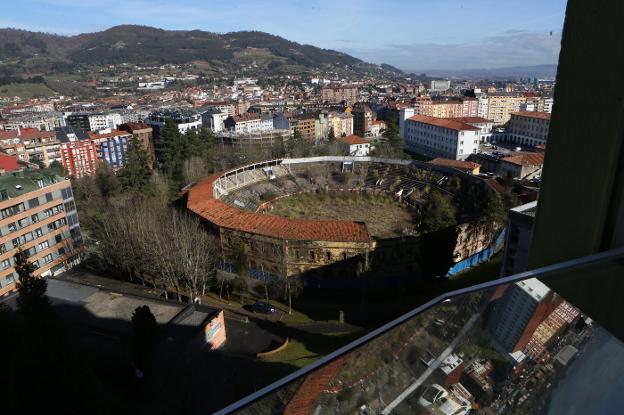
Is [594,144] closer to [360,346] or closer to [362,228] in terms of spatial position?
[360,346]

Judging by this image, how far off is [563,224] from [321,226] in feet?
37.3

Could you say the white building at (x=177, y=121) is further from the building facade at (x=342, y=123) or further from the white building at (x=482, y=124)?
the white building at (x=482, y=124)

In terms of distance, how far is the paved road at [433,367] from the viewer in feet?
2.90

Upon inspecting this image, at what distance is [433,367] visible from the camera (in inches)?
36.7

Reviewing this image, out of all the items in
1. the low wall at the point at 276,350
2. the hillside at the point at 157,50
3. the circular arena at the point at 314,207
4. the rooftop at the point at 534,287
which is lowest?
the low wall at the point at 276,350

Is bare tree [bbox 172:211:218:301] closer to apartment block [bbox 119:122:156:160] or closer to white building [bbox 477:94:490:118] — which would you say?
apartment block [bbox 119:122:156:160]

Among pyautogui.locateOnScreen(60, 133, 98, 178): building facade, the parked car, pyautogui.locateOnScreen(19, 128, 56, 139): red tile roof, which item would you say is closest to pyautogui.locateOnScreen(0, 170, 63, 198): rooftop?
the parked car

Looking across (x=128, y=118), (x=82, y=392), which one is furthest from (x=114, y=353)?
(x=128, y=118)

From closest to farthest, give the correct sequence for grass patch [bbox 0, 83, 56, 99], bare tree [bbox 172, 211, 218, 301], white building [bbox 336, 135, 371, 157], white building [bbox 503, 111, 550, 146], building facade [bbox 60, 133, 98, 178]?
bare tree [bbox 172, 211, 218, 301] → building facade [bbox 60, 133, 98, 178] → white building [bbox 336, 135, 371, 157] → white building [bbox 503, 111, 550, 146] → grass patch [bbox 0, 83, 56, 99]

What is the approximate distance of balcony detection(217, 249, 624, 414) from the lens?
0.87 meters

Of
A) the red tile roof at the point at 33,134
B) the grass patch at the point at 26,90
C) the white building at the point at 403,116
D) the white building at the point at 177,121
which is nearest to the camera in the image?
the red tile roof at the point at 33,134

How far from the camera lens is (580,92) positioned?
103cm

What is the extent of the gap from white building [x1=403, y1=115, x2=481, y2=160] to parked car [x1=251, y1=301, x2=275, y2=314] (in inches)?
943

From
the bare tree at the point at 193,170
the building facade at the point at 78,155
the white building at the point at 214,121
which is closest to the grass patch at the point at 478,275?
the bare tree at the point at 193,170
